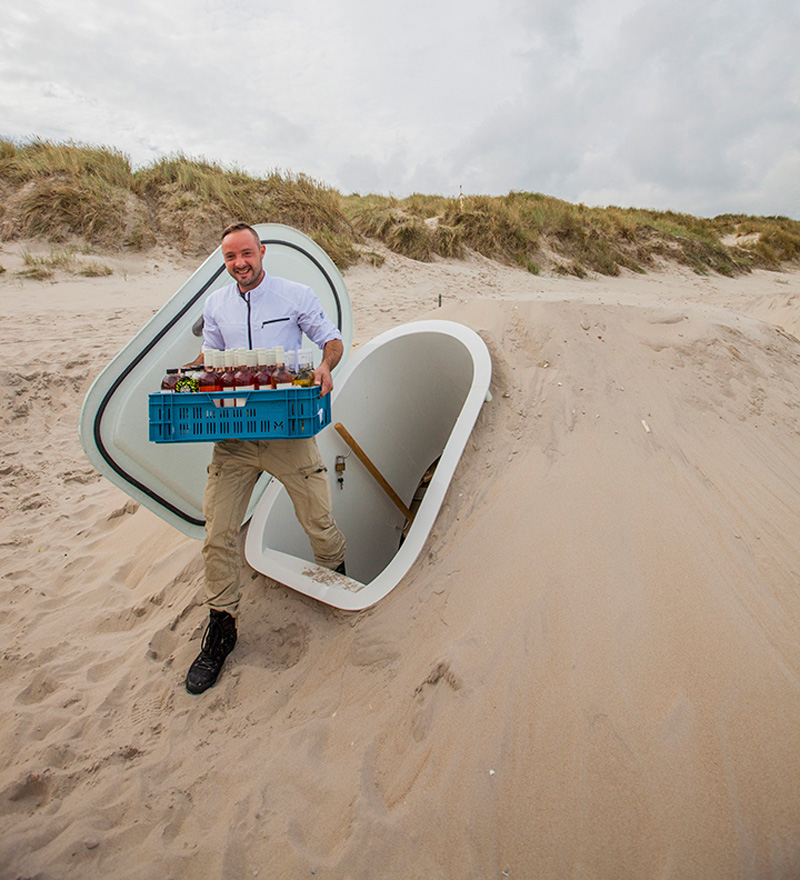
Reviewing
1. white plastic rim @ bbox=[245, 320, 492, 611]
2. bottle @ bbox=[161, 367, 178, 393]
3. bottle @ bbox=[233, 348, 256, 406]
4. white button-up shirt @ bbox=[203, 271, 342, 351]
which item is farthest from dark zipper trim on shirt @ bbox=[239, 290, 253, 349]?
white plastic rim @ bbox=[245, 320, 492, 611]

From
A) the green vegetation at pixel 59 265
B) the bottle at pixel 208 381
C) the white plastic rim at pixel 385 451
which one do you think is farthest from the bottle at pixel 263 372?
the green vegetation at pixel 59 265

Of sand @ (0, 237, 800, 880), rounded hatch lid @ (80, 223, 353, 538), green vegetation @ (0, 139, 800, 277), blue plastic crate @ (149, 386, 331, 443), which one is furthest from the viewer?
green vegetation @ (0, 139, 800, 277)

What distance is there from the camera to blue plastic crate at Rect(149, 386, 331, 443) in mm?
1855

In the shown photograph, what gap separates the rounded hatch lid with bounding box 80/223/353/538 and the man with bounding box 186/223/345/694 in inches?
13.7

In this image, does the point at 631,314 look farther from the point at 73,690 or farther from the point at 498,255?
the point at 498,255

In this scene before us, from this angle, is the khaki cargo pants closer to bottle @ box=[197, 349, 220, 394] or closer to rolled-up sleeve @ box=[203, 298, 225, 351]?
bottle @ box=[197, 349, 220, 394]

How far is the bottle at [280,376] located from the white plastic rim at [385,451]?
96 centimetres

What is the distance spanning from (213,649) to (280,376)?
1.24 m

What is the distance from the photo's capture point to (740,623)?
1.75 m

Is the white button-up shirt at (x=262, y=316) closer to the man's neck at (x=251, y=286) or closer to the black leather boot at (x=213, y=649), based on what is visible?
the man's neck at (x=251, y=286)

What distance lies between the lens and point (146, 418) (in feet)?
7.80

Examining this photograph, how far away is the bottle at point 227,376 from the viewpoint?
6.11 feet

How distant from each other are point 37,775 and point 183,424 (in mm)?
1379

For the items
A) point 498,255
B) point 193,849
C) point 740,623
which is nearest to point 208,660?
point 193,849
